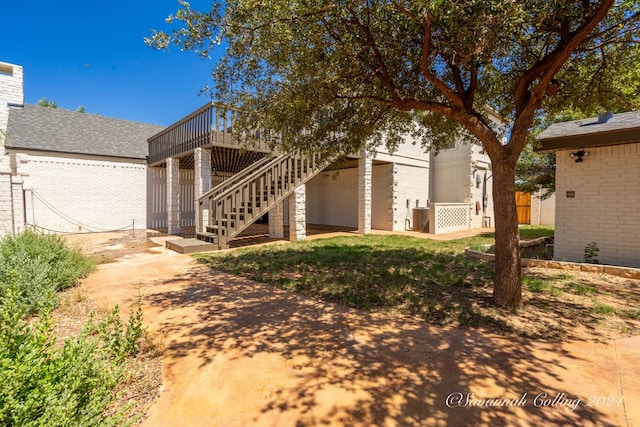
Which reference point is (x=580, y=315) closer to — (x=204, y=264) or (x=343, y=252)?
(x=343, y=252)

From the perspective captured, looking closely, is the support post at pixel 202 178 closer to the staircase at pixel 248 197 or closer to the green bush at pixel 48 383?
the staircase at pixel 248 197

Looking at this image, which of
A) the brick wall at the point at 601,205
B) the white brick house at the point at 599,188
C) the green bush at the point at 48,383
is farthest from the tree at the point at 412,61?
the green bush at the point at 48,383

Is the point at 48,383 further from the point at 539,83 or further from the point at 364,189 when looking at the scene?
the point at 364,189

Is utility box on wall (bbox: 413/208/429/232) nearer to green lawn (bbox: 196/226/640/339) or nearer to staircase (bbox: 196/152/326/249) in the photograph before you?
green lawn (bbox: 196/226/640/339)

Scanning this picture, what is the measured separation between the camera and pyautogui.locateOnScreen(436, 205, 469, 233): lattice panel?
13920 mm

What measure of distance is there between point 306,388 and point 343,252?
249 inches

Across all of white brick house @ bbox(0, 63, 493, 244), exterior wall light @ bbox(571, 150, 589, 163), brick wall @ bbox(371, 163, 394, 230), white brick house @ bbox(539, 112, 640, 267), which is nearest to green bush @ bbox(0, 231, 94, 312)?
white brick house @ bbox(0, 63, 493, 244)

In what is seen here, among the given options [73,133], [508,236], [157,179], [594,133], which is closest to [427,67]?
[508,236]

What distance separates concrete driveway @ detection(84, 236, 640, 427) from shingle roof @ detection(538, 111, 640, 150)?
16.5 ft

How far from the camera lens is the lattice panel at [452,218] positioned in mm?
13920

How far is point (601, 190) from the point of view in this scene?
7027 mm

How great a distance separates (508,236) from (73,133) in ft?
A: 61.1

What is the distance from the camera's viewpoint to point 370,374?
9.29ft

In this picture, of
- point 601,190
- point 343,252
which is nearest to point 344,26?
point 343,252
